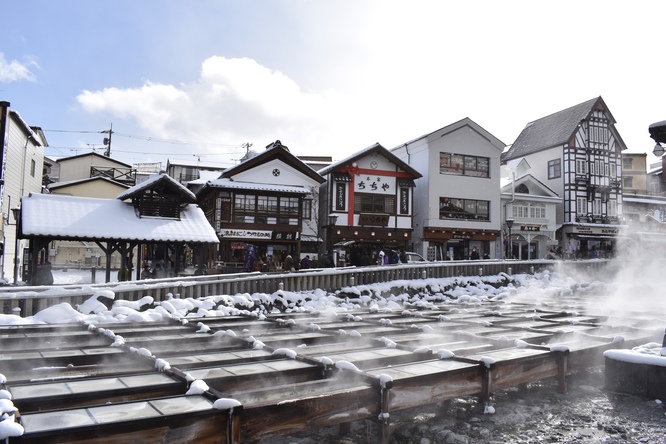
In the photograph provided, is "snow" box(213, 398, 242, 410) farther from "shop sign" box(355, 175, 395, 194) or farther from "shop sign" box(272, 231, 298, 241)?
"shop sign" box(355, 175, 395, 194)

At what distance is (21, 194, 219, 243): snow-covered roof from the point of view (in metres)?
18.2

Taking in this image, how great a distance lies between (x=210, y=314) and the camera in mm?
14125

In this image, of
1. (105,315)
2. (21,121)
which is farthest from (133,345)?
(21,121)

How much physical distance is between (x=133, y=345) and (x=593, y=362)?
27.1 ft

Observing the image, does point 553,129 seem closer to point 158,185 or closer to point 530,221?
point 530,221

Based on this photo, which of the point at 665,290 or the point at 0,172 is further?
the point at 665,290

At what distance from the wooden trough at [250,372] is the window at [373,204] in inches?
974

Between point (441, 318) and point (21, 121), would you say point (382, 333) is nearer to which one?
point (441, 318)

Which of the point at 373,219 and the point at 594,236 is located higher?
the point at 373,219

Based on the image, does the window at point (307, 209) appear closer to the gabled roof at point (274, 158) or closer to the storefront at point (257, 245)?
the gabled roof at point (274, 158)

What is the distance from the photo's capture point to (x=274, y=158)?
34094 mm

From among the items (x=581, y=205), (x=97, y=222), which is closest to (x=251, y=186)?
(x=97, y=222)

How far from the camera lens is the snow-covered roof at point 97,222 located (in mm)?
18250

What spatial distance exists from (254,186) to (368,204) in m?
8.73
